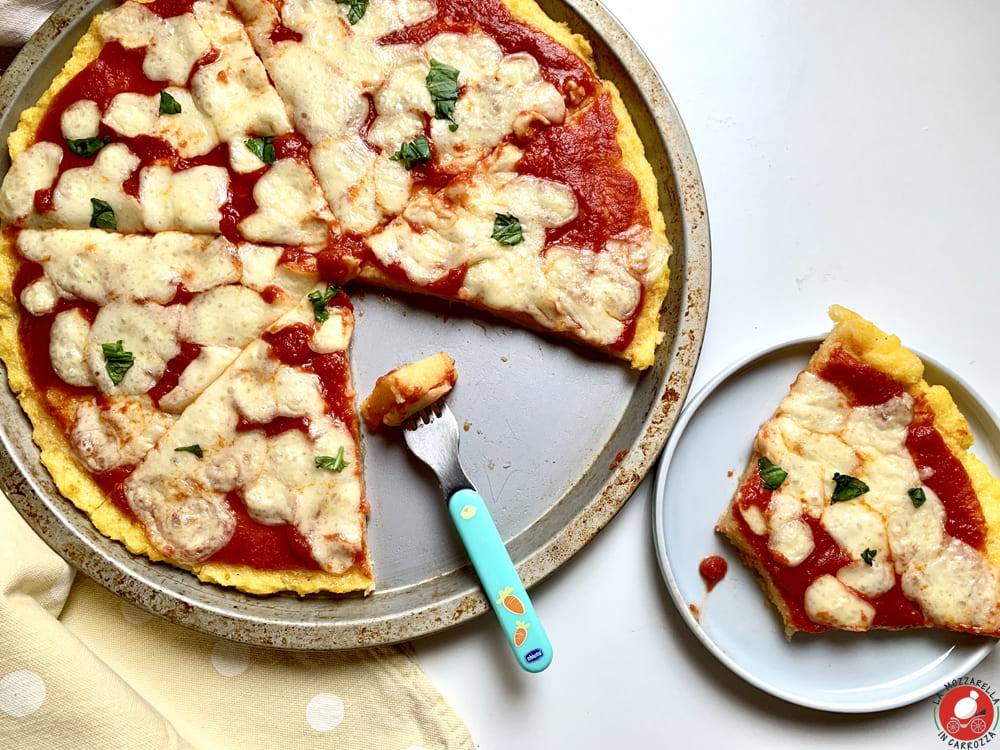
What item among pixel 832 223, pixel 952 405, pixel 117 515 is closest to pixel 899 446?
pixel 952 405

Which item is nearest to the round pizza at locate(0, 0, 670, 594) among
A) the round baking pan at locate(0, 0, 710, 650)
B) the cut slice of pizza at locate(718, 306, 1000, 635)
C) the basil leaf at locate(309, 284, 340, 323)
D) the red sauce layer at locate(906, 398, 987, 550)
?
the basil leaf at locate(309, 284, 340, 323)

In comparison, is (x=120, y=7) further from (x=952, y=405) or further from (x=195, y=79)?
(x=952, y=405)

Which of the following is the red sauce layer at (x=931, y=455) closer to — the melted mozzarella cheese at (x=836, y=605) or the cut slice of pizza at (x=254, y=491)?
the melted mozzarella cheese at (x=836, y=605)

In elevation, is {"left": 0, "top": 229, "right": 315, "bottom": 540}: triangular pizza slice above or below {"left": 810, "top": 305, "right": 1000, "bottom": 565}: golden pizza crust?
below

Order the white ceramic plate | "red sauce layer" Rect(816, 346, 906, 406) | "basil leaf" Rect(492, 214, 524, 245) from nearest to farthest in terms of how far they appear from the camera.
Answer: "red sauce layer" Rect(816, 346, 906, 406) → "basil leaf" Rect(492, 214, 524, 245) → the white ceramic plate

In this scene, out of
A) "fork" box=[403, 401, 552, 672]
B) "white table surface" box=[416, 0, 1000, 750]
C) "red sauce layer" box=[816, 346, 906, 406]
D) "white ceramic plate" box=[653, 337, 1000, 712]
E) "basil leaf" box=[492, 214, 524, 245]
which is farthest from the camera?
"white table surface" box=[416, 0, 1000, 750]

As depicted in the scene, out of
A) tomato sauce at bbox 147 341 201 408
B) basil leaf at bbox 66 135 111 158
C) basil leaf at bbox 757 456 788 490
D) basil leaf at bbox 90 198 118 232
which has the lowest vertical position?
tomato sauce at bbox 147 341 201 408

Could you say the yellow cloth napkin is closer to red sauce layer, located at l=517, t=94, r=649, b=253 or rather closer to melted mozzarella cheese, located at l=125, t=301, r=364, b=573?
melted mozzarella cheese, located at l=125, t=301, r=364, b=573
